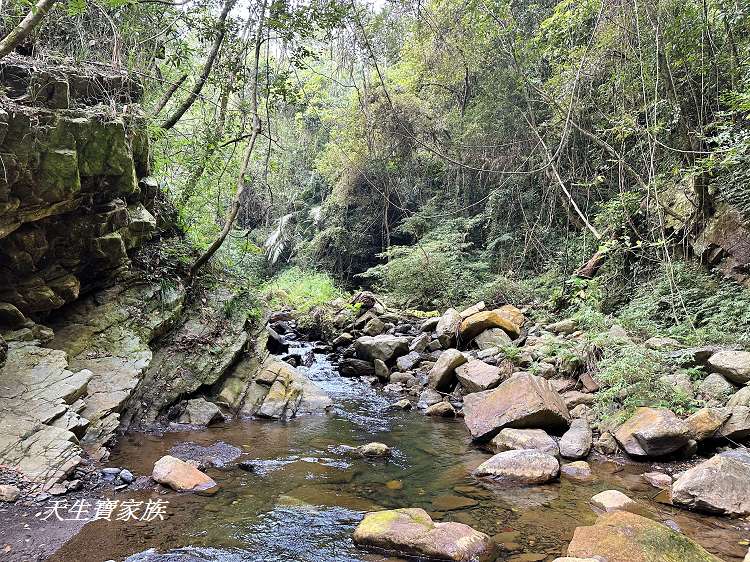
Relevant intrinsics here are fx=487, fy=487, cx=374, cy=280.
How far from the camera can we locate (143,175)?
6.98 metres

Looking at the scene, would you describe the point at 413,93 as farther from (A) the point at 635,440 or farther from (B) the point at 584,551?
(B) the point at 584,551

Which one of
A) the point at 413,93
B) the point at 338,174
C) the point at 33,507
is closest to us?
the point at 33,507

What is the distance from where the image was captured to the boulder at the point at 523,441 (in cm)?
525

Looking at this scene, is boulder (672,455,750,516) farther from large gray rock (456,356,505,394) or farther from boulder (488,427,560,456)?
large gray rock (456,356,505,394)

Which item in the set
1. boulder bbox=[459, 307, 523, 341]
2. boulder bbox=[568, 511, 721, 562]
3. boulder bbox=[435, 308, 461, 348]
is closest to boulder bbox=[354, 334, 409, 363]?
boulder bbox=[435, 308, 461, 348]

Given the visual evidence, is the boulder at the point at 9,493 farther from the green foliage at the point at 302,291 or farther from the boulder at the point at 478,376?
the green foliage at the point at 302,291

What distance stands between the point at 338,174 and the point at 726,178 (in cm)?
1291

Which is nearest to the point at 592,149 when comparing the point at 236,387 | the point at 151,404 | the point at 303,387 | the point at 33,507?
the point at 303,387

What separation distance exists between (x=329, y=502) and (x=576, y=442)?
286 centimetres

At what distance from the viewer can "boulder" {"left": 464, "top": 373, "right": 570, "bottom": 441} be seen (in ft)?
18.7

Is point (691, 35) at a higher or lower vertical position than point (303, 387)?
higher

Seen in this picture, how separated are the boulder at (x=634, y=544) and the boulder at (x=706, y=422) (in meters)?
2.06

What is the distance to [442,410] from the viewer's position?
7250mm

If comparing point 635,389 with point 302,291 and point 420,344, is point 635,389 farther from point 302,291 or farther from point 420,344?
point 302,291
